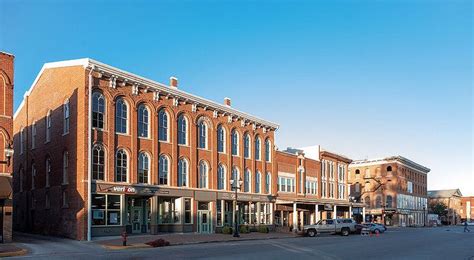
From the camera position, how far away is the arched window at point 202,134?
154ft

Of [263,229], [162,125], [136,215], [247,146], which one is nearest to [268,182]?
[247,146]

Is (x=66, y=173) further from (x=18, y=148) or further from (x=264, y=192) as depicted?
(x=264, y=192)

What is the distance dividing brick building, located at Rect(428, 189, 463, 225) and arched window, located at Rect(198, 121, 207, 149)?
12535cm

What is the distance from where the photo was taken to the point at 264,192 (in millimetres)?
55625

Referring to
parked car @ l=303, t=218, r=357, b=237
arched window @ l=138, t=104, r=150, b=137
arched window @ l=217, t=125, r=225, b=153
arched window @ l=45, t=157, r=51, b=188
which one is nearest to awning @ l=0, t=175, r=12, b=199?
arched window @ l=45, t=157, r=51, b=188

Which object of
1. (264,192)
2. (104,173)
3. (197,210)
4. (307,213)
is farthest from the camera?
(307,213)

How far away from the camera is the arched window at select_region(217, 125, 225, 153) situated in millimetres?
49312

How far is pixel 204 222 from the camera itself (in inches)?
1816

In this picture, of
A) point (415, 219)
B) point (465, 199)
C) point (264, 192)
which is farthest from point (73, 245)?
point (465, 199)

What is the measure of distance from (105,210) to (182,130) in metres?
11.0

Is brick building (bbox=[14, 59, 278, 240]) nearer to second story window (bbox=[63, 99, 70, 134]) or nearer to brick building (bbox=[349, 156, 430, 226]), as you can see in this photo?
second story window (bbox=[63, 99, 70, 134])

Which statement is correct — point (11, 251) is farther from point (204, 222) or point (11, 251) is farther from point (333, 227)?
point (333, 227)

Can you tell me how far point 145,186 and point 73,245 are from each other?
30.7 feet

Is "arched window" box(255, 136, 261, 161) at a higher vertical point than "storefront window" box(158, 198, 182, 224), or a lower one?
higher
